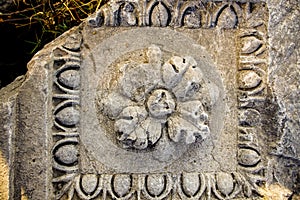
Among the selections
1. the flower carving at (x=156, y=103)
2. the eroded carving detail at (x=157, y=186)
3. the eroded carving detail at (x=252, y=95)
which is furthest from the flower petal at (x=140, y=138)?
the eroded carving detail at (x=252, y=95)

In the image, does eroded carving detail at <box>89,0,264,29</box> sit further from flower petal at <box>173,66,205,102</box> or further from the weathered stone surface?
flower petal at <box>173,66,205,102</box>

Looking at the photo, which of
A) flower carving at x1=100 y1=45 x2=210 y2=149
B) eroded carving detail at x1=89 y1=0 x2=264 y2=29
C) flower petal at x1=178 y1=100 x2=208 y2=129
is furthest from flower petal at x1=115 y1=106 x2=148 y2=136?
eroded carving detail at x1=89 y1=0 x2=264 y2=29

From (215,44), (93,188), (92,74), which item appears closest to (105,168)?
(93,188)

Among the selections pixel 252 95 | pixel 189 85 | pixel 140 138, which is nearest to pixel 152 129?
pixel 140 138

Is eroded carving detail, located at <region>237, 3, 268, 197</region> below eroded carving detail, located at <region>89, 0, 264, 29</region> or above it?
below

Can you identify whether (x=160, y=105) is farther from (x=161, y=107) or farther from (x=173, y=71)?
(x=173, y=71)

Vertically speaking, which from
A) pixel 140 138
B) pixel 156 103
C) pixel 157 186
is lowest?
pixel 157 186

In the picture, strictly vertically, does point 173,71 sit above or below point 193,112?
above

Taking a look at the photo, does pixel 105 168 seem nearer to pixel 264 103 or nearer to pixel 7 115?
pixel 7 115
